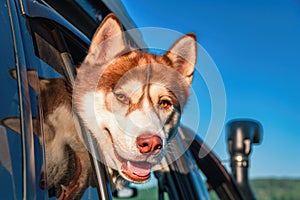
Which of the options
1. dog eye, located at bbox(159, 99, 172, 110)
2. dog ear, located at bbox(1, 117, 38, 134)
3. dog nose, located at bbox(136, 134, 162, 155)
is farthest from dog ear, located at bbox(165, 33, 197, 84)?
dog ear, located at bbox(1, 117, 38, 134)

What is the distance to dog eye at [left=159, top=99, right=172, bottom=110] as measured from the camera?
324 cm

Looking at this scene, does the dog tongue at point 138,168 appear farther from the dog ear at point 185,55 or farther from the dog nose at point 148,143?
the dog ear at point 185,55

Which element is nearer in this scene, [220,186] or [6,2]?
[6,2]

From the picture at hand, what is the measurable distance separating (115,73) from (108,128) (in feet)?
1.33

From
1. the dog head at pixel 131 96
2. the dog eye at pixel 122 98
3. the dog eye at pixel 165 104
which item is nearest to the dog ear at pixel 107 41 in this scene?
the dog head at pixel 131 96

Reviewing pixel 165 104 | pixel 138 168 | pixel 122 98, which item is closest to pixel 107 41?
pixel 122 98

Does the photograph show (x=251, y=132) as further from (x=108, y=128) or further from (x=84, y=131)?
(x=84, y=131)

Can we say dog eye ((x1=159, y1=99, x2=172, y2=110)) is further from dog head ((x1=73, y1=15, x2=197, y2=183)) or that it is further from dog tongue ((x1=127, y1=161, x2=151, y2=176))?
dog tongue ((x1=127, y1=161, x2=151, y2=176))

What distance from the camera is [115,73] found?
325 centimetres

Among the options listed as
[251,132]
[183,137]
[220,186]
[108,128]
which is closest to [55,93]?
[108,128]

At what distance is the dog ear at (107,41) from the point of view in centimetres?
283

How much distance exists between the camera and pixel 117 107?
3.10m

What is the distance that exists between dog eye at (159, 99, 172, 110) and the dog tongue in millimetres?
513

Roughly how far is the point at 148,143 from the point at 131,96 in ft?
1.64
